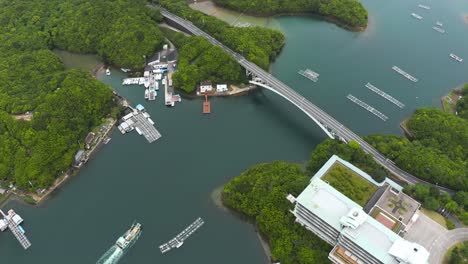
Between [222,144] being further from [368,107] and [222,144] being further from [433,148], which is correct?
[433,148]

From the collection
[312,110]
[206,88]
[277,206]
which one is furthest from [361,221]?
[206,88]

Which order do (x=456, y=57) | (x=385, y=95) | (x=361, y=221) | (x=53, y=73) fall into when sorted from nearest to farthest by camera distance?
(x=361, y=221) < (x=53, y=73) < (x=385, y=95) < (x=456, y=57)

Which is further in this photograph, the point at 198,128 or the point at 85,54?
the point at 85,54

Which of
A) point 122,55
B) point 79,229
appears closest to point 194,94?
point 122,55

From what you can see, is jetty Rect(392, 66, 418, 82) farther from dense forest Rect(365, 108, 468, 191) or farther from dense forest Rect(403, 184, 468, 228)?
dense forest Rect(403, 184, 468, 228)

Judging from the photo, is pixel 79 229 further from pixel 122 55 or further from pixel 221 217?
pixel 122 55

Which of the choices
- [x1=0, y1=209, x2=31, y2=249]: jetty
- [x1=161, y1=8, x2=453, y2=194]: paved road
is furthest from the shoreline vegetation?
[x1=0, y1=209, x2=31, y2=249]: jetty
